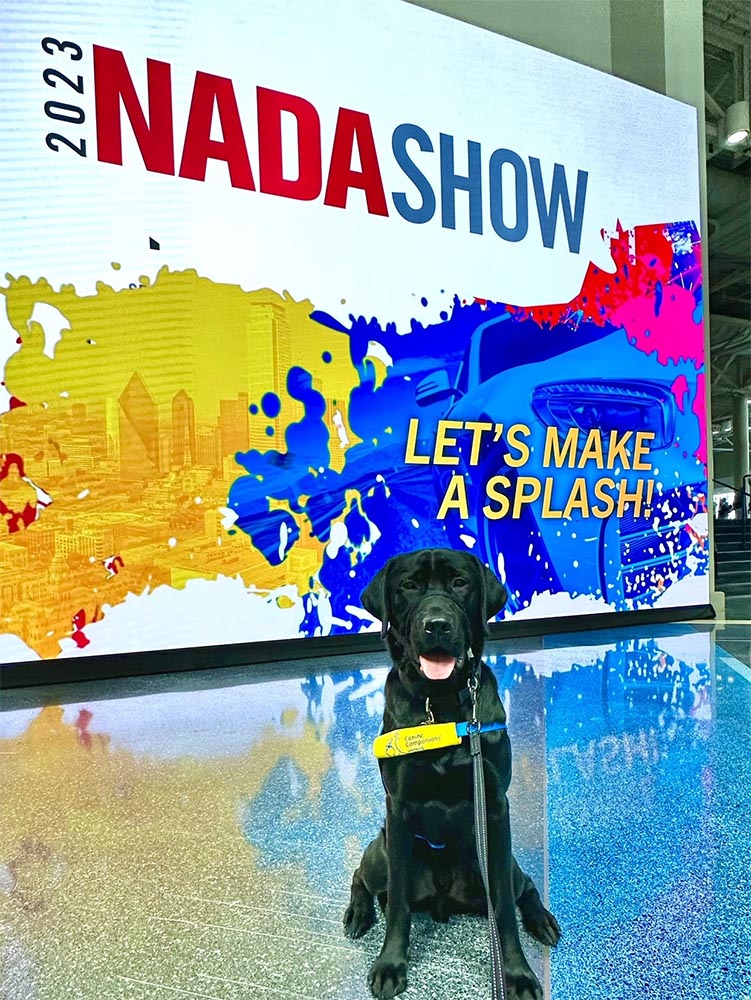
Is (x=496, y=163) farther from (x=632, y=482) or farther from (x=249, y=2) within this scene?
(x=632, y=482)

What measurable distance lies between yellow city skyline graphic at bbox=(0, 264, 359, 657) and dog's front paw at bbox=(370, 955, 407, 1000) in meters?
2.92

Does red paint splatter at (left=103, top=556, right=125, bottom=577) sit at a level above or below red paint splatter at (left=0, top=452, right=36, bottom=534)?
below

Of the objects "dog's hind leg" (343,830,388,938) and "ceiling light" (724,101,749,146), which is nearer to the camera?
"dog's hind leg" (343,830,388,938)

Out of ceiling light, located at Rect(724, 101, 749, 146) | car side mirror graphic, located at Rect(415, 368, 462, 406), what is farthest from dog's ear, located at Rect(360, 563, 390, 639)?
ceiling light, located at Rect(724, 101, 749, 146)

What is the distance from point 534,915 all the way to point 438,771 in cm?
41

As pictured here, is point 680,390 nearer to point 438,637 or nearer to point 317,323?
point 317,323

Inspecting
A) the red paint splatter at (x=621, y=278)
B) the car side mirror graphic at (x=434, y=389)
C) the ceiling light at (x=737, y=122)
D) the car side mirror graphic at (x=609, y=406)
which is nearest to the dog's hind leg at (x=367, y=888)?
the car side mirror graphic at (x=434, y=389)

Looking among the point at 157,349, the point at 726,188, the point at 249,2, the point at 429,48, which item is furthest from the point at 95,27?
the point at 726,188

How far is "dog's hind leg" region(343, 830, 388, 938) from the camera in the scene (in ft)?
4.09

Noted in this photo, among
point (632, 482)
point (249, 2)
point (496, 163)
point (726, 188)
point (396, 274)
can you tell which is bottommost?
point (632, 482)

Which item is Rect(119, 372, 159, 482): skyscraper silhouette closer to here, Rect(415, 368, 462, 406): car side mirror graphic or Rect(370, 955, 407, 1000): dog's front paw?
Rect(415, 368, 462, 406): car side mirror graphic

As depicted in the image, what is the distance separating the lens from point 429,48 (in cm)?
450

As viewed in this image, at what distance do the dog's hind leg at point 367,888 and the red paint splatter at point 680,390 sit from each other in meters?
4.89

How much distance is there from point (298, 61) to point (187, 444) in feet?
7.97
